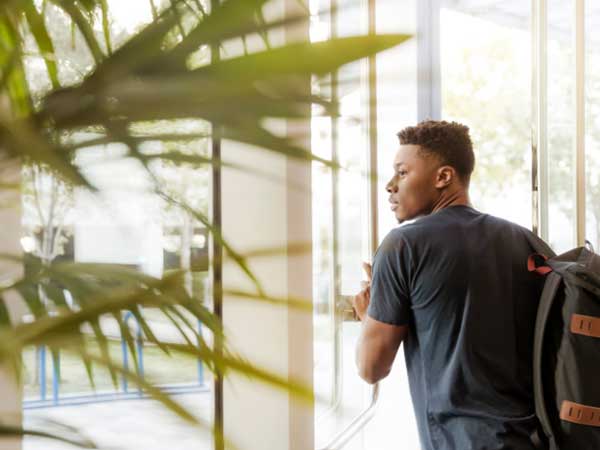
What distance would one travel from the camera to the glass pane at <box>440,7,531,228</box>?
3.98 m

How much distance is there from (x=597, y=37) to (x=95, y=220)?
4147mm

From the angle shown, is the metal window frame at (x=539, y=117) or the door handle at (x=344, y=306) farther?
the metal window frame at (x=539, y=117)

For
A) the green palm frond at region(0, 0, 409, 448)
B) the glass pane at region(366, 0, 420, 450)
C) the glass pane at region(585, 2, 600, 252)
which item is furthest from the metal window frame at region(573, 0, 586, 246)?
the green palm frond at region(0, 0, 409, 448)

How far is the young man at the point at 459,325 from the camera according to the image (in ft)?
6.09

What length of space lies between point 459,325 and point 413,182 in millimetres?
504

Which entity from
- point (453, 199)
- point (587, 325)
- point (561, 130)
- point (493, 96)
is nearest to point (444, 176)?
point (453, 199)

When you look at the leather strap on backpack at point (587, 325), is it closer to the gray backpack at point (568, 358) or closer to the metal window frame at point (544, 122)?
the gray backpack at point (568, 358)

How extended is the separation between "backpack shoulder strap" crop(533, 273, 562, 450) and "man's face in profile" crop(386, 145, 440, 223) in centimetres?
45

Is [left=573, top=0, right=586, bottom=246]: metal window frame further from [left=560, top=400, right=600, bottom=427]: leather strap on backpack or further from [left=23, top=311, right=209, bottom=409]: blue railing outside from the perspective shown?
[left=23, top=311, right=209, bottom=409]: blue railing outside

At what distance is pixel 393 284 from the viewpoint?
6.40 ft

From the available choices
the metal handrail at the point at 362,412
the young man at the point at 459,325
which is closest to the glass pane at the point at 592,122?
the metal handrail at the point at 362,412

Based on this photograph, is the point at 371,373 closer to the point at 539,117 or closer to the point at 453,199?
the point at 453,199

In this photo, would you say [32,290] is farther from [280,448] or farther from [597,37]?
[597,37]

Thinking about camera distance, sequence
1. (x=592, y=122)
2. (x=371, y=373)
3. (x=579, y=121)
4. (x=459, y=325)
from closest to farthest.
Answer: (x=459, y=325) → (x=371, y=373) → (x=579, y=121) → (x=592, y=122)
